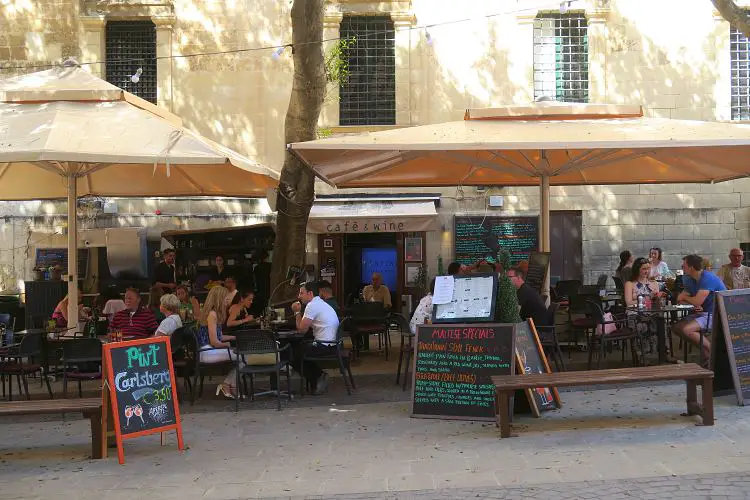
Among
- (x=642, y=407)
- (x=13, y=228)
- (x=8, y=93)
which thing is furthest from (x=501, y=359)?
(x=13, y=228)

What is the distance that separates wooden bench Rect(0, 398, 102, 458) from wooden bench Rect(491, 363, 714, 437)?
132 inches

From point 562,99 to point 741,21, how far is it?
18.6 ft

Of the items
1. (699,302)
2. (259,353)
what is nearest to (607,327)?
(699,302)

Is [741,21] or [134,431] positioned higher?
[741,21]

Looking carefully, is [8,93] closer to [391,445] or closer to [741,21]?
[391,445]

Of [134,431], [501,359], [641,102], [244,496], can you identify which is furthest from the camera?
[641,102]

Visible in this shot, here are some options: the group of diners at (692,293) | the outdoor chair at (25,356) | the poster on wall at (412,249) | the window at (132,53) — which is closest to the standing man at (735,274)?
the group of diners at (692,293)

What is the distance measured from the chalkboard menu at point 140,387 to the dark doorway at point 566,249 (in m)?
11.1

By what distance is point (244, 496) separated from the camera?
592 centimetres

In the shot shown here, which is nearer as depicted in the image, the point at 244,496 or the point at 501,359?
the point at 244,496

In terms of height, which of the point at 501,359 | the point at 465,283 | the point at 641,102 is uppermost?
the point at 641,102

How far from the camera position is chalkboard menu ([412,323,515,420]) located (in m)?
7.75

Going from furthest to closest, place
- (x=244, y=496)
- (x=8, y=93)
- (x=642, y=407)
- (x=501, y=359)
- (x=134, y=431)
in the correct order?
1. (x=8, y=93)
2. (x=642, y=407)
3. (x=501, y=359)
4. (x=134, y=431)
5. (x=244, y=496)

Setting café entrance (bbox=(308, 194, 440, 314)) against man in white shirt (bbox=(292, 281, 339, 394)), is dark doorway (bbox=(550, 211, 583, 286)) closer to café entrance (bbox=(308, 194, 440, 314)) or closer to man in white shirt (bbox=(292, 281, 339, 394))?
café entrance (bbox=(308, 194, 440, 314))
